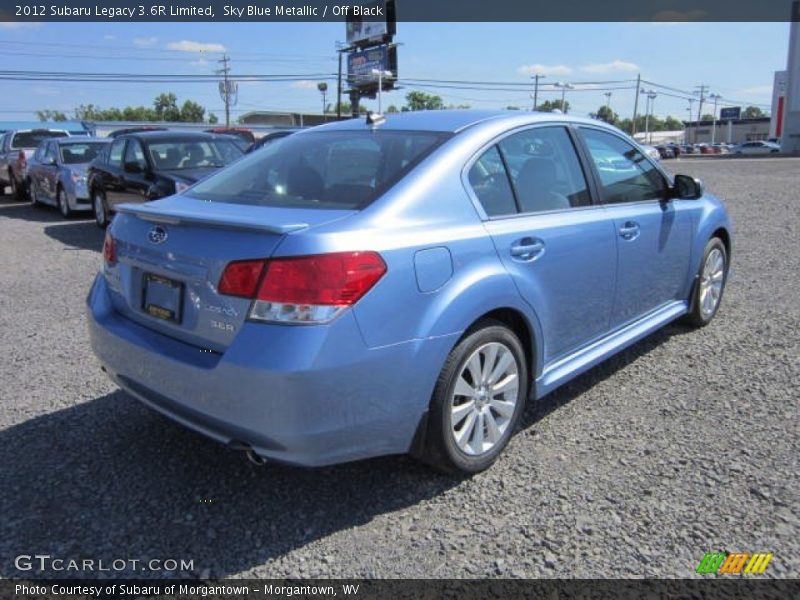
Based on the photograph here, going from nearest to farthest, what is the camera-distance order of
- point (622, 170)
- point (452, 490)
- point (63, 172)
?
1. point (452, 490)
2. point (622, 170)
3. point (63, 172)

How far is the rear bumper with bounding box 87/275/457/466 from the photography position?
238cm

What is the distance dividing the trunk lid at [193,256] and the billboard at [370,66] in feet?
184

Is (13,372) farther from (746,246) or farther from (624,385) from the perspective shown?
(746,246)

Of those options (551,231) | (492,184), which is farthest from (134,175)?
(551,231)

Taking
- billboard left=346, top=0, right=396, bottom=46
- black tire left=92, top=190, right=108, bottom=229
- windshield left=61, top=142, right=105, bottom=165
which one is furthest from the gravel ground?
billboard left=346, top=0, right=396, bottom=46

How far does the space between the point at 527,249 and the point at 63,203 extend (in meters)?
12.0

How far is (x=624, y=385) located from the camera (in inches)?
164

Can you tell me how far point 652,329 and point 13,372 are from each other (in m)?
4.22

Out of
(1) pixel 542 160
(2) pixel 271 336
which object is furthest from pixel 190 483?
(1) pixel 542 160

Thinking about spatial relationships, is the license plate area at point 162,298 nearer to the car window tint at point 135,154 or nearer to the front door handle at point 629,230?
the front door handle at point 629,230

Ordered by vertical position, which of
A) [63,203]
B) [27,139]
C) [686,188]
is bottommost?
[63,203]

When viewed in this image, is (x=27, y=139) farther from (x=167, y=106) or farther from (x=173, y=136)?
(x=167, y=106)

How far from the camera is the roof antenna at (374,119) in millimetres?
3652

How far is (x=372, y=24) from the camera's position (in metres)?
58.4
